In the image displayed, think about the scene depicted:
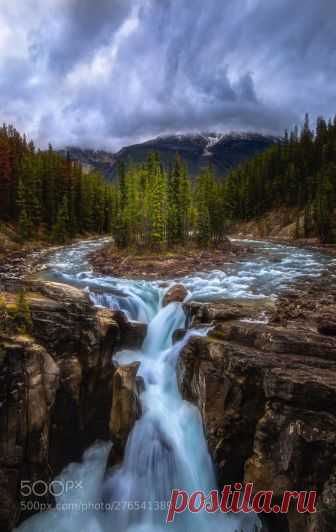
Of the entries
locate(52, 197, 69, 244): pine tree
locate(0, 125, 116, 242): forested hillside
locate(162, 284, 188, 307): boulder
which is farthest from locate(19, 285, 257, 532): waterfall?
locate(52, 197, 69, 244): pine tree

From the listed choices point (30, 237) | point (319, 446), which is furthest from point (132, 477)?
point (30, 237)

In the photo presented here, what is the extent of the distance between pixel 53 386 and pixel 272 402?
784 cm

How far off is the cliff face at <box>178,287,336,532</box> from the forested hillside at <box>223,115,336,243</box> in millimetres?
55282

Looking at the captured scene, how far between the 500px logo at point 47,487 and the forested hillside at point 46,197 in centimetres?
4155

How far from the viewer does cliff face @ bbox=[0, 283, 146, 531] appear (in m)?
9.73

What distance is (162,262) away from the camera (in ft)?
112

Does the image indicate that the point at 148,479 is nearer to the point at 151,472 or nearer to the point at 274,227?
the point at 151,472

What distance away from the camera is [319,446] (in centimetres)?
809

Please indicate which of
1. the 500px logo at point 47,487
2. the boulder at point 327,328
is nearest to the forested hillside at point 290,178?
the boulder at point 327,328

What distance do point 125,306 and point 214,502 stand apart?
36.0 ft

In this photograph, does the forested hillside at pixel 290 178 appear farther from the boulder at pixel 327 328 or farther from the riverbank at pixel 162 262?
the boulder at pixel 327 328

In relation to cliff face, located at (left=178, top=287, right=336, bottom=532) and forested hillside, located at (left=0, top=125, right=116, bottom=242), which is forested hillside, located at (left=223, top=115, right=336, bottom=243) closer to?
forested hillside, located at (left=0, top=125, right=116, bottom=242)

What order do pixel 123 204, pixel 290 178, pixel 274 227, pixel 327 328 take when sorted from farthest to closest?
1. pixel 290 178
2. pixel 274 227
3. pixel 123 204
4. pixel 327 328

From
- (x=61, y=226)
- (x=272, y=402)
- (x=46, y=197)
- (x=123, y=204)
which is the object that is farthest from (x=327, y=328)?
(x=46, y=197)
